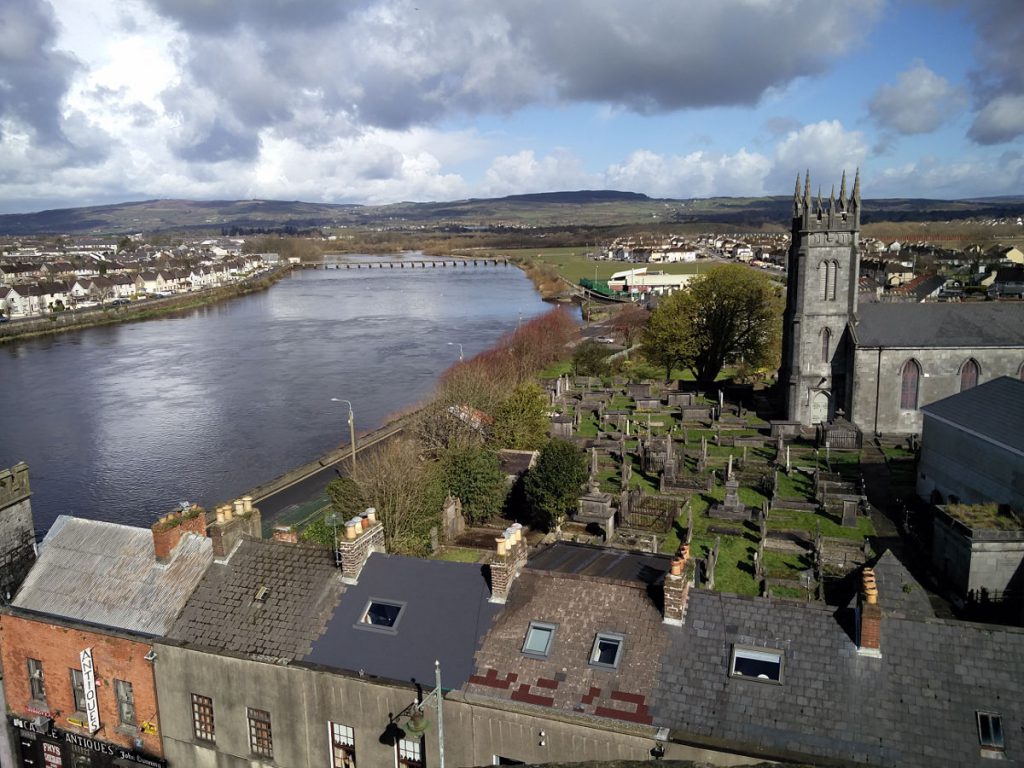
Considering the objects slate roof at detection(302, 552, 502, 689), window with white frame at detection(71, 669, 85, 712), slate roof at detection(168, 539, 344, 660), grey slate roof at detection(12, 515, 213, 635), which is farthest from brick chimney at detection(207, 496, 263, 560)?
window with white frame at detection(71, 669, 85, 712)

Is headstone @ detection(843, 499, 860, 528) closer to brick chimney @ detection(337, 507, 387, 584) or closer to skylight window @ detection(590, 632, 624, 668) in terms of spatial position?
skylight window @ detection(590, 632, 624, 668)

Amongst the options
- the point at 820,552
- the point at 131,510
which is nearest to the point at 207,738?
the point at 820,552

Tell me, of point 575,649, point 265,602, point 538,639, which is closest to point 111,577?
point 265,602

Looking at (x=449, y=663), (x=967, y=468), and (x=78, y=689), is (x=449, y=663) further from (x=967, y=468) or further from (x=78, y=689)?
(x=967, y=468)

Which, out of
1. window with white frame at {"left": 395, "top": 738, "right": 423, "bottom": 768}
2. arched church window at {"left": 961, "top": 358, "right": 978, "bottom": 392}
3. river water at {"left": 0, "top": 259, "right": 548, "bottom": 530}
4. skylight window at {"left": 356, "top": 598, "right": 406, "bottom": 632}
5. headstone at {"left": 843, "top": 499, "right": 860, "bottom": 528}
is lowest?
river water at {"left": 0, "top": 259, "right": 548, "bottom": 530}

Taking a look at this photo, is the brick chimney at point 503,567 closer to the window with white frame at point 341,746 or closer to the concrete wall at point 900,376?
the window with white frame at point 341,746
